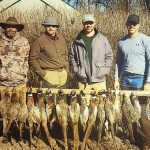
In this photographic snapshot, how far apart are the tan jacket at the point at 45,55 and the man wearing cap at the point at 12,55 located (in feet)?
0.57

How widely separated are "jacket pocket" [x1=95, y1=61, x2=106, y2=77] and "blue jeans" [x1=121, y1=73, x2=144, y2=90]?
1.40 feet

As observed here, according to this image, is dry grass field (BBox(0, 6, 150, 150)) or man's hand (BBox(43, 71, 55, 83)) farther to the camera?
dry grass field (BBox(0, 6, 150, 150))

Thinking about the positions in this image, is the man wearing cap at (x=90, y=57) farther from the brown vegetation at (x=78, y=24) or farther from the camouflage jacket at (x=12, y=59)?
the brown vegetation at (x=78, y=24)

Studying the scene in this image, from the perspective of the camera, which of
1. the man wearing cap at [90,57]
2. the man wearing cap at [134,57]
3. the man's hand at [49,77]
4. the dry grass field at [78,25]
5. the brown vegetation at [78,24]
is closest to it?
the man wearing cap at [134,57]

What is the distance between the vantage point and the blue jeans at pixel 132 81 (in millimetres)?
7047

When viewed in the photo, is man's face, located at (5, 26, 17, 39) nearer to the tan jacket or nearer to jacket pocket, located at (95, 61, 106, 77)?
the tan jacket

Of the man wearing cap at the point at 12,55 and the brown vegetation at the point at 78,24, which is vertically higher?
the brown vegetation at the point at 78,24

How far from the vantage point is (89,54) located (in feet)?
23.0

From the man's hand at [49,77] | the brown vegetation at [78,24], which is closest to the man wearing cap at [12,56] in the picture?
the man's hand at [49,77]

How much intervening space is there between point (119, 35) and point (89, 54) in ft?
17.3

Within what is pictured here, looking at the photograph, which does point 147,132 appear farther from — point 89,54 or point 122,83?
point 89,54

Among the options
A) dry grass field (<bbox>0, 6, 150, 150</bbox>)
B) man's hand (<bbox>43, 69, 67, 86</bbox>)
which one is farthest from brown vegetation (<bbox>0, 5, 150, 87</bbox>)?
man's hand (<bbox>43, 69, 67, 86</bbox>)

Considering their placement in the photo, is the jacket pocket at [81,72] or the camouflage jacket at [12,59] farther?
the jacket pocket at [81,72]

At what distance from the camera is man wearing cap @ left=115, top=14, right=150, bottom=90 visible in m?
6.86
